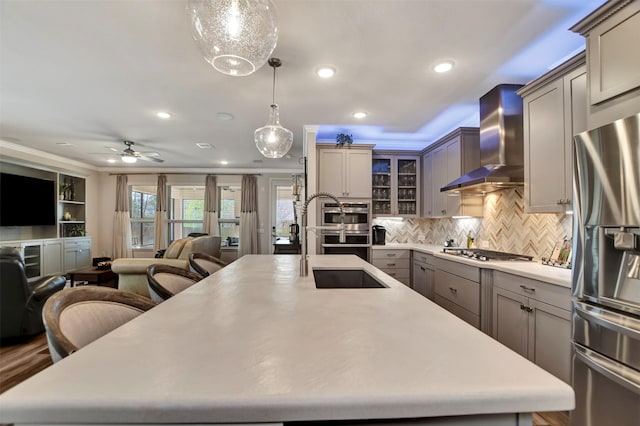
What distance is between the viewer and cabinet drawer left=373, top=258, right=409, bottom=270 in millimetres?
4246

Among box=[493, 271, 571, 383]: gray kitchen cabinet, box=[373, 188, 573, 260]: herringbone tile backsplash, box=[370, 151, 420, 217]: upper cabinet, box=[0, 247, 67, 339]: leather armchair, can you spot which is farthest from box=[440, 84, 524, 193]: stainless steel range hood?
box=[0, 247, 67, 339]: leather armchair

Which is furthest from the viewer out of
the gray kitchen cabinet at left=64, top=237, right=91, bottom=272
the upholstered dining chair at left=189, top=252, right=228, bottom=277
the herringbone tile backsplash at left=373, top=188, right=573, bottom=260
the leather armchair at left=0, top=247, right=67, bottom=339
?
the gray kitchen cabinet at left=64, top=237, right=91, bottom=272

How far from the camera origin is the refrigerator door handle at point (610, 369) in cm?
129

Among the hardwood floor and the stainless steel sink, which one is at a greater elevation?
the stainless steel sink

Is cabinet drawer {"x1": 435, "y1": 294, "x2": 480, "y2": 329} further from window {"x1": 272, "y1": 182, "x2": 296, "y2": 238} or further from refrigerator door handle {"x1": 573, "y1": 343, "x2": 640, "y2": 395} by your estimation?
window {"x1": 272, "y1": 182, "x2": 296, "y2": 238}

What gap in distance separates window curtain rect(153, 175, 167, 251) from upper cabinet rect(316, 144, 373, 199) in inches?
193

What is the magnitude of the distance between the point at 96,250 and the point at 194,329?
8218 mm

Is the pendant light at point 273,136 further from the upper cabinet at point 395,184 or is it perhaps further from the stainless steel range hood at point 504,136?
the upper cabinet at point 395,184

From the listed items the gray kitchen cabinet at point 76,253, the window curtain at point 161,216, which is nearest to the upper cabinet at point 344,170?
the window curtain at point 161,216

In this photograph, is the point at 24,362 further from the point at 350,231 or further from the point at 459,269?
the point at 459,269

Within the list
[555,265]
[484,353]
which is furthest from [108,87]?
[555,265]

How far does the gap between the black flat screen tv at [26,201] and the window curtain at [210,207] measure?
113 inches

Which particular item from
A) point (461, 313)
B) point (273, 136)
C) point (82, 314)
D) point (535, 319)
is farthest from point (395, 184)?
point (82, 314)

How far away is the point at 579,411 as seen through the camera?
1541 mm
